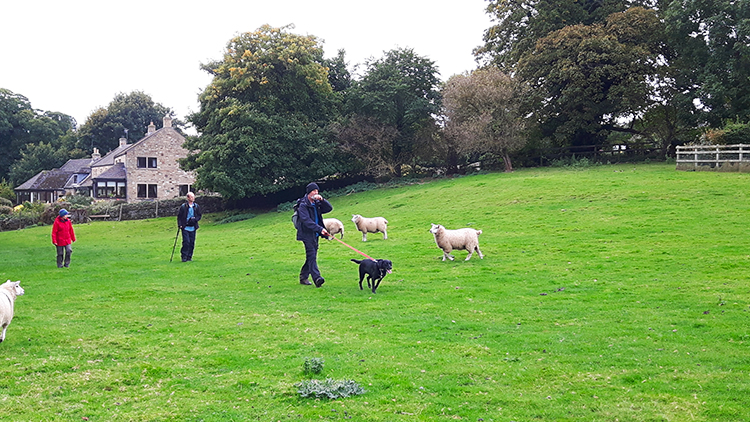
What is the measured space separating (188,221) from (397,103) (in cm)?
3170

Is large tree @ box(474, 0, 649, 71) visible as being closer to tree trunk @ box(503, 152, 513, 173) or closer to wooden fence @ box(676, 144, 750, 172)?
tree trunk @ box(503, 152, 513, 173)

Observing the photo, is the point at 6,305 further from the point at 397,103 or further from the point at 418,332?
the point at 397,103

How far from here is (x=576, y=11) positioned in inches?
1929

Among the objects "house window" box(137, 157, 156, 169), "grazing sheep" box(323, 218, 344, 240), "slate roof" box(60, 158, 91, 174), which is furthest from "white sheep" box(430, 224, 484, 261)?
"slate roof" box(60, 158, 91, 174)

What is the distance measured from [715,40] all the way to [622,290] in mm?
36175

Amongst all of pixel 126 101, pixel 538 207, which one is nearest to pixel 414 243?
pixel 538 207

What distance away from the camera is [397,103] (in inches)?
1959

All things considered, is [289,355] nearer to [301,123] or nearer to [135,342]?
[135,342]

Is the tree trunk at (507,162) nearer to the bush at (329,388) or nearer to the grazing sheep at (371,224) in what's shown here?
the grazing sheep at (371,224)

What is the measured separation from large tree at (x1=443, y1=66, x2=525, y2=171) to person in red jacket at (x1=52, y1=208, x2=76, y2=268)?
29.5 meters

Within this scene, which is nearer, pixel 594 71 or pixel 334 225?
pixel 334 225

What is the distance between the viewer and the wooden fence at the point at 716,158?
32750 mm

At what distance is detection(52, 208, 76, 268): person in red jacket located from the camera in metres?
20.1

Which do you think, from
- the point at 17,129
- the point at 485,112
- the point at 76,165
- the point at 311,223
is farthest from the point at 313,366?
the point at 17,129
